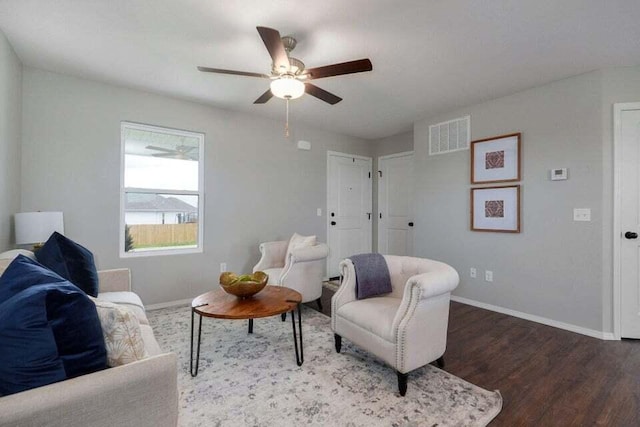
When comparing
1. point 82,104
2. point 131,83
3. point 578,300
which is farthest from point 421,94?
point 82,104

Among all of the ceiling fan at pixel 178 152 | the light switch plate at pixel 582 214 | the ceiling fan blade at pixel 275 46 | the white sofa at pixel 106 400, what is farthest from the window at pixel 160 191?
the light switch plate at pixel 582 214

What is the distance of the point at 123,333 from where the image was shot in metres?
1.04

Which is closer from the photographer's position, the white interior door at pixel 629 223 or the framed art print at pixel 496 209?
the white interior door at pixel 629 223

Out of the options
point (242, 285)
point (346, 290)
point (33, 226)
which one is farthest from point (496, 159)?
point (33, 226)

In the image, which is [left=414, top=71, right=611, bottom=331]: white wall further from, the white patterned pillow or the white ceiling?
the white patterned pillow

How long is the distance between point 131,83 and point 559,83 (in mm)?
4311

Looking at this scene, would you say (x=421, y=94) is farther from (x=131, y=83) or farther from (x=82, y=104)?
(x=82, y=104)

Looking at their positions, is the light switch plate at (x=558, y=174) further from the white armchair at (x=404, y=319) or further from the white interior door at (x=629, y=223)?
the white armchair at (x=404, y=319)

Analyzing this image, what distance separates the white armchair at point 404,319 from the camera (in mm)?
1742

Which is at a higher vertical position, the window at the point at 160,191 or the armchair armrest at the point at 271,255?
the window at the point at 160,191

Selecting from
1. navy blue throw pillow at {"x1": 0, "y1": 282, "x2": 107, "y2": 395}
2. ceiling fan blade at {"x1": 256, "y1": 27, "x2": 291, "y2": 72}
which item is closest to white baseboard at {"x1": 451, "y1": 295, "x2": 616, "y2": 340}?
ceiling fan blade at {"x1": 256, "y1": 27, "x2": 291, "y2": 72}

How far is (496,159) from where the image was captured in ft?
10.8

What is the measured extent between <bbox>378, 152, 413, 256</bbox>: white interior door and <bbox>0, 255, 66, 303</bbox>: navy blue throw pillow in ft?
13.9

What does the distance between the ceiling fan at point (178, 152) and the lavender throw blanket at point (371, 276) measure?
247 cm
